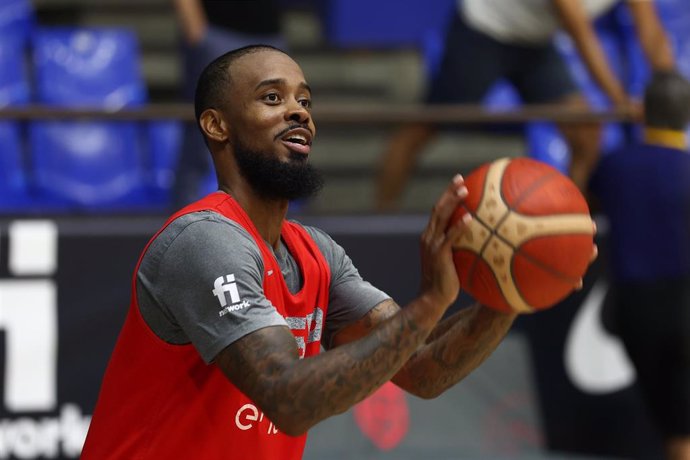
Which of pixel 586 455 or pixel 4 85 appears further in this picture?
pixel 4 85

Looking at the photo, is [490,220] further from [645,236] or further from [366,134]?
[366,134]

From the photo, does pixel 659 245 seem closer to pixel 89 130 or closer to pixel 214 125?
pixel 214 125

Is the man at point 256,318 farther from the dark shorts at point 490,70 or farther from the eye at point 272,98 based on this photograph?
the dark shorts at point 490,70

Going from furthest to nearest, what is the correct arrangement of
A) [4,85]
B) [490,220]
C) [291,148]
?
1. [4,85]
2. [291,148]
3. [490,220]

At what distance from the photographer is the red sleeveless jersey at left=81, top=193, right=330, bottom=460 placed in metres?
2.96

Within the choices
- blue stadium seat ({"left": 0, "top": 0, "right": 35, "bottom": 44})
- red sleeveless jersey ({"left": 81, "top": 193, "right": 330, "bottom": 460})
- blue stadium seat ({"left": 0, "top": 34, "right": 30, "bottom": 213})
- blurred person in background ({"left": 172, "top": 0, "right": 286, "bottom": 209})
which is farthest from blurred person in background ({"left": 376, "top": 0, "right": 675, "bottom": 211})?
red sleeveless jersey ({"left": 81, "top": 193, "right": 330, "bottom": 460})

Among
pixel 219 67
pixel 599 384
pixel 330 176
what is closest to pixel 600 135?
pixel 599 384

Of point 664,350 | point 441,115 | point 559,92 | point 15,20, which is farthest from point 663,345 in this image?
point 15,20

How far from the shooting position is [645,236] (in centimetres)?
569

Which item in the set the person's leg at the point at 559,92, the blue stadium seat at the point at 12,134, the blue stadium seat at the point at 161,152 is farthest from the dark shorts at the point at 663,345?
the blue stadium seat at the point at 12,134

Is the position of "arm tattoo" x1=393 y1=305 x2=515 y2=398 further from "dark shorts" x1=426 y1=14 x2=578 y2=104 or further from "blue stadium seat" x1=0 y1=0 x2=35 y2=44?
Result: "blue stadium seat" x1=0 y1=0 x2=35 y2=44

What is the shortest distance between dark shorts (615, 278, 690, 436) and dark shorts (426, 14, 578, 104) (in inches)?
62.5

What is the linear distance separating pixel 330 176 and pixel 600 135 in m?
2.59

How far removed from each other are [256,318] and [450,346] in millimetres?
664
